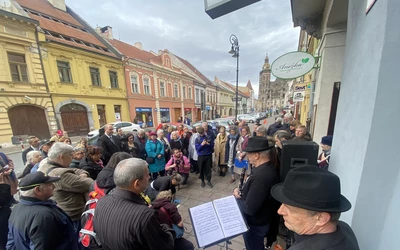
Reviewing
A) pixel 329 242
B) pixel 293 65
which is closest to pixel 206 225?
pixel 329 242

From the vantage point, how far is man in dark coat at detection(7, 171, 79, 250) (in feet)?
4.82

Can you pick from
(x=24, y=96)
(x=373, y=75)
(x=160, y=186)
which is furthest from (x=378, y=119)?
(x=24, y=96)

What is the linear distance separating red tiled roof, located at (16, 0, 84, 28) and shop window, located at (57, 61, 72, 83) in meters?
5.18

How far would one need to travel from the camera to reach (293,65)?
3.92 m

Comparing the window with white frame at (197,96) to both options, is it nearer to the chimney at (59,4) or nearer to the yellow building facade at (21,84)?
Result: the chimney at (59,4)

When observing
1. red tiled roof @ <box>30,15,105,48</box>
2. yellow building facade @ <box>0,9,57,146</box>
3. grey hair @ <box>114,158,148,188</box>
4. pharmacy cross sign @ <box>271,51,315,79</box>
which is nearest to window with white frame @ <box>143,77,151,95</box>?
red tiled roof @ <box>30,15,105,48</box>

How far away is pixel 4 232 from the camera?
6.02 feet

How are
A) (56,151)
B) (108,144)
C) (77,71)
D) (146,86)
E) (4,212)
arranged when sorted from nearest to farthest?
(4,212) → (56,151) → (108,144) → (77,71) → (146,86)

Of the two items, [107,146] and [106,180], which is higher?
[106,180]

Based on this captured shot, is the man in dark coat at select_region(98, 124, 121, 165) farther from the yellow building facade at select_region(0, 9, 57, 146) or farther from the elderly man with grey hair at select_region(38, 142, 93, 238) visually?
the yellow building facade at select_region(0, 9, 57, 146)

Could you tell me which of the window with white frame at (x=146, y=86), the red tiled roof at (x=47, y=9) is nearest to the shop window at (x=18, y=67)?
the red tiled roof at (x=47, y=9)

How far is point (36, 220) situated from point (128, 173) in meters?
0.99

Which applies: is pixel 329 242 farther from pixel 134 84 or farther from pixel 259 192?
pixel 134 84

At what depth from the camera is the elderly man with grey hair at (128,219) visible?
4.12 ft
